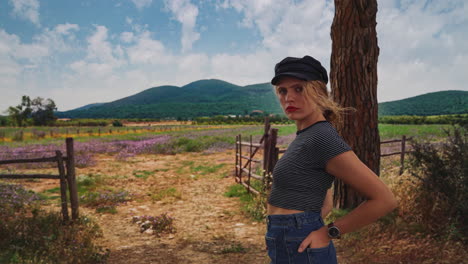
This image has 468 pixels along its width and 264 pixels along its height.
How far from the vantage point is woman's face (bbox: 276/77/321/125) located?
1.43 m

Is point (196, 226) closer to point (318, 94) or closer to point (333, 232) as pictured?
point (333, 232)

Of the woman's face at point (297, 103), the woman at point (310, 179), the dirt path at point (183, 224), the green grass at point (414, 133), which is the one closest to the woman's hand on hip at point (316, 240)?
the woman at point (310, 179)

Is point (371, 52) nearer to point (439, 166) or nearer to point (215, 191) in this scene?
point (439, 166)

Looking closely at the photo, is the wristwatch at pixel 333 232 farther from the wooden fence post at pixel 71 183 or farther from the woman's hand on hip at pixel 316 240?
the wooden fence post at pixel 71 183

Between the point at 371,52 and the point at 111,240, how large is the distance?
592 centimetres

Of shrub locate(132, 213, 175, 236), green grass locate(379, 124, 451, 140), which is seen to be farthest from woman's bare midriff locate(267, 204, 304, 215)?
green grass locate(379, 124, 451, 140)

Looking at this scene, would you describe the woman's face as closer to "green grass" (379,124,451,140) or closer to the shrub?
the shrub

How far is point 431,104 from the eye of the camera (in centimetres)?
8606

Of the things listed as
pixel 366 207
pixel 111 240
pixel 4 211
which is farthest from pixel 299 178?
pixel 4 211

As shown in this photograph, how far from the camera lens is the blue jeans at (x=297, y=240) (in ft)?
4.35

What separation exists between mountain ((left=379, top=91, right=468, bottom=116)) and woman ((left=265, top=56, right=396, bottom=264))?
288 ft

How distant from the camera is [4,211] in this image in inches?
196

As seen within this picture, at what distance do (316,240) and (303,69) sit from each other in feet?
2.76

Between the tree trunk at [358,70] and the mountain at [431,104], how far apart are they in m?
83.5
